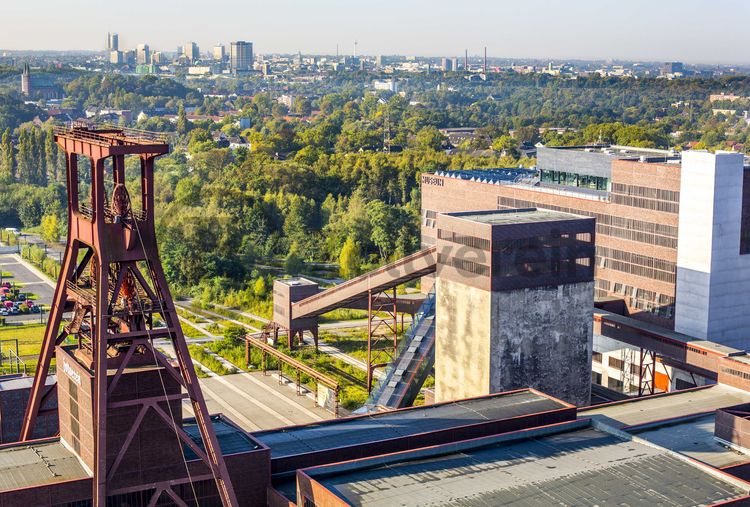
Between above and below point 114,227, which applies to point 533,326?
below

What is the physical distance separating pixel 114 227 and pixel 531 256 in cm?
2464

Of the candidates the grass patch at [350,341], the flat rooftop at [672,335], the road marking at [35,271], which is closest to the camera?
the flat rooftop at [672,335]

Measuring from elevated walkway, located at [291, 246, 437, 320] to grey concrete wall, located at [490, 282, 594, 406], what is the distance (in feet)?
20.5

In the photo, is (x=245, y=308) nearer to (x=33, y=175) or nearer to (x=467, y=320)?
(x=467, y=320)

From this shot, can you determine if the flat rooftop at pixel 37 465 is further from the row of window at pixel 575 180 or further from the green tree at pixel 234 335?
the row of window at pixel 575 180

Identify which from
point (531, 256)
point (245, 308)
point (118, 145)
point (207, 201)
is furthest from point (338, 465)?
point (207, 201)

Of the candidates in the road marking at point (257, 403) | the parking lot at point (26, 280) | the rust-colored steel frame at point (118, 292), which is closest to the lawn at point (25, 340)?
the parking lot at point (26, 280)

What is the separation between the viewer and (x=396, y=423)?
150 ft

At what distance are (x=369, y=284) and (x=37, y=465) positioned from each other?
30.3m

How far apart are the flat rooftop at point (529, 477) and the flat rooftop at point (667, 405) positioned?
6.36 m

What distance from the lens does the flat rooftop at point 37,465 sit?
37.7 metres

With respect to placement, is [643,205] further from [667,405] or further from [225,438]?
[225,438]

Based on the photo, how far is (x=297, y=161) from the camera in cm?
14862

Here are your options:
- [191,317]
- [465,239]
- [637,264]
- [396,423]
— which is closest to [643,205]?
[637,264]
